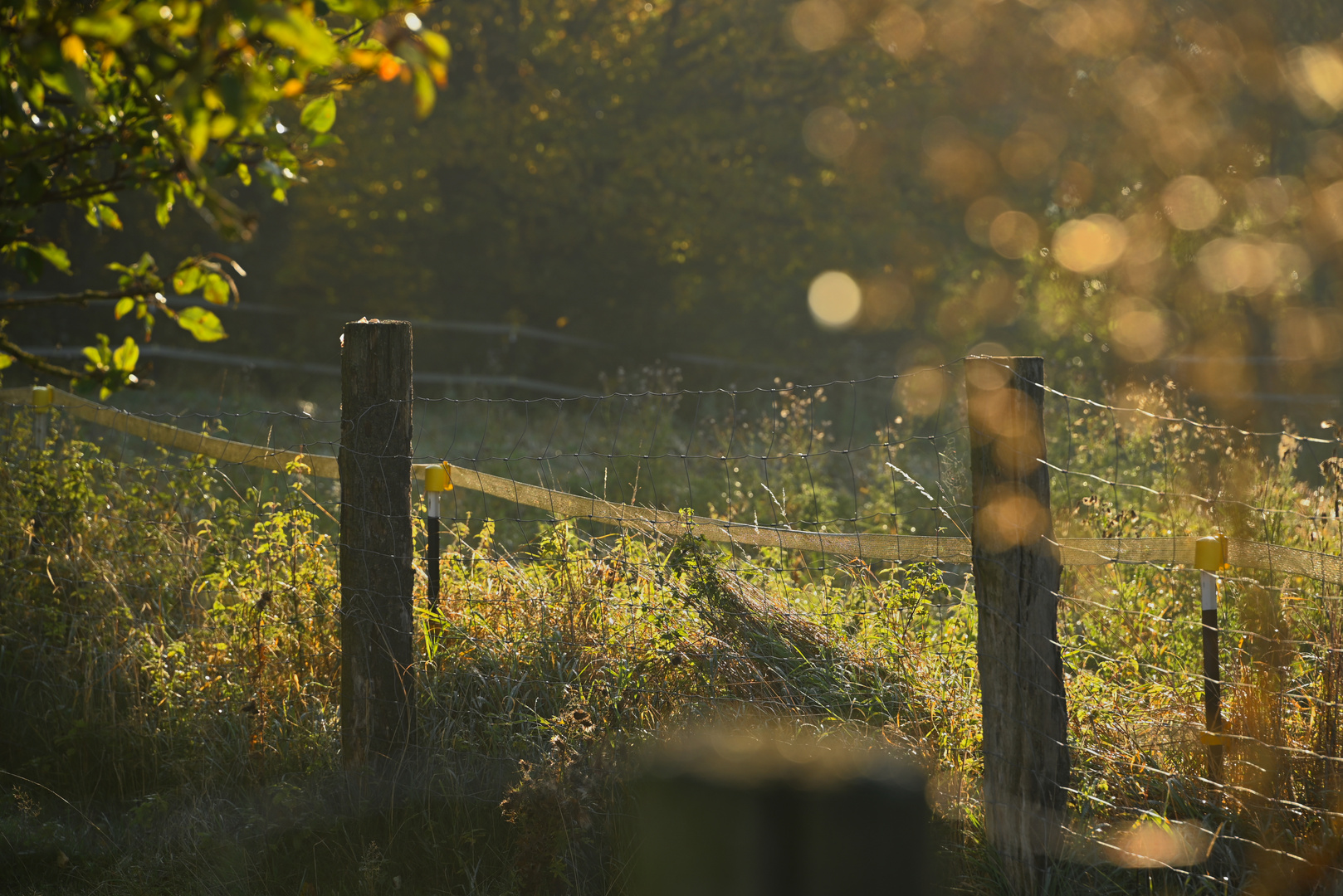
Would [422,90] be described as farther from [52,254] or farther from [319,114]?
[52,254]

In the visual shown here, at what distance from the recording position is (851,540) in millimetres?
4789

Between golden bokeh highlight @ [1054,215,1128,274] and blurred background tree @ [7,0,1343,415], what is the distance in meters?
0.06

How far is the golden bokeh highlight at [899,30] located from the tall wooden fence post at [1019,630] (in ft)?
56.6

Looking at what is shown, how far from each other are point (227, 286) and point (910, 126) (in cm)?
1810

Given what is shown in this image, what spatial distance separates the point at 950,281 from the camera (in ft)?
71.5

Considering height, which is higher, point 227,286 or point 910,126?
point 910,126

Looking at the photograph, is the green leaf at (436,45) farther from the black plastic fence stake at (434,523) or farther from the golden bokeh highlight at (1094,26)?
the golden bokeh highlight at (1094,26)

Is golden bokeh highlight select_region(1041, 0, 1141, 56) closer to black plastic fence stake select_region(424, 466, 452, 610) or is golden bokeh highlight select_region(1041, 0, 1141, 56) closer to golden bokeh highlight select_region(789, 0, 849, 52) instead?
golden bokeh highlight select_region(789, 0, 849, 52)

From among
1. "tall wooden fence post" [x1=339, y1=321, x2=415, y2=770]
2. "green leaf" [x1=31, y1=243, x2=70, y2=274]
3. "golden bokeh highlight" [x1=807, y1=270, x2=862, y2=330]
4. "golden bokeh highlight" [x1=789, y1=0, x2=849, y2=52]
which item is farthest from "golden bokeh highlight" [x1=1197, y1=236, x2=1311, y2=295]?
"green leaf" [x1=31, y1=243, x2=70, y2=274]

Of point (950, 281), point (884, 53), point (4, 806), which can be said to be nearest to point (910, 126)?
point (884, 53)

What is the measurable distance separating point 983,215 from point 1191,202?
6.63 metres

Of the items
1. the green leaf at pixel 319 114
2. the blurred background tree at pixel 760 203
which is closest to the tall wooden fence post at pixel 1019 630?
the green leaf at pixel 319 114

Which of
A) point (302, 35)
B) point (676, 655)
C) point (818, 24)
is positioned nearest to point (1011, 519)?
point (676, 655)

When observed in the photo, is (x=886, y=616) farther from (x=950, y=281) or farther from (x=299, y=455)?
(x=950, y=281)
